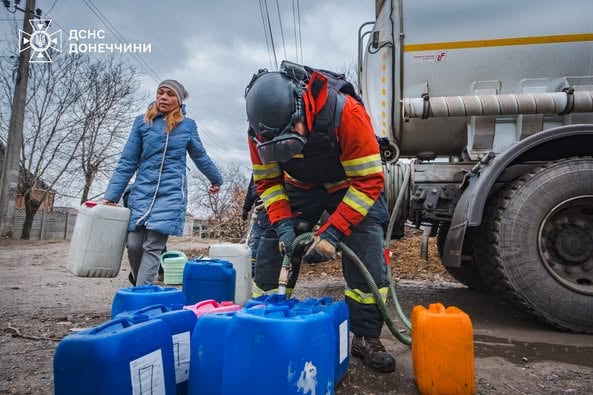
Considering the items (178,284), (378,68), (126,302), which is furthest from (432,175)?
(178,284)

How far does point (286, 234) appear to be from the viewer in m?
2.14

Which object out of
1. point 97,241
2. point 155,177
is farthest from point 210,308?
point 155,177

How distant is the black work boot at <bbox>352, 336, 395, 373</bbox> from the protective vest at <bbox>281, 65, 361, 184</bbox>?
2.96ft

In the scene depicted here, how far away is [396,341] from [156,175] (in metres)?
2.03

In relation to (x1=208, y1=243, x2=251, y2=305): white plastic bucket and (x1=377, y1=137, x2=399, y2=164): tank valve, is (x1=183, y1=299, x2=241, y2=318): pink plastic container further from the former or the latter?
(x1=377, y1=137, x2=399, y2=164): tank valve

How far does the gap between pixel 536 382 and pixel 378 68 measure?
2949 millimetres

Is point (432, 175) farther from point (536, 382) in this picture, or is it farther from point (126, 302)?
point (126, 302)

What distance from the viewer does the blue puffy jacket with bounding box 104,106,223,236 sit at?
2.83m

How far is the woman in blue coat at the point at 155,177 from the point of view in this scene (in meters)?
2.79

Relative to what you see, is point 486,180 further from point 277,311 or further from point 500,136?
point 277,311

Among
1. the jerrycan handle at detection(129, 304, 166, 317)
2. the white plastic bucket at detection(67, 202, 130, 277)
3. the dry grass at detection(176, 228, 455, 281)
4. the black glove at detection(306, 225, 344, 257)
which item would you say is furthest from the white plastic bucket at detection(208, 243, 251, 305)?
the dry grass at detection(176, 228, 455, 281)

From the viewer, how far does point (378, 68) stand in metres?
3.87

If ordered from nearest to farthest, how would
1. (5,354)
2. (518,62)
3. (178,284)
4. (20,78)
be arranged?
(5,354) < (518,62) < (178,284) < (20,78)

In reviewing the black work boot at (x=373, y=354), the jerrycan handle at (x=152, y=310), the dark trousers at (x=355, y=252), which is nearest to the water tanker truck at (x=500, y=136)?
the dark trousers at (x=355, y=252)
